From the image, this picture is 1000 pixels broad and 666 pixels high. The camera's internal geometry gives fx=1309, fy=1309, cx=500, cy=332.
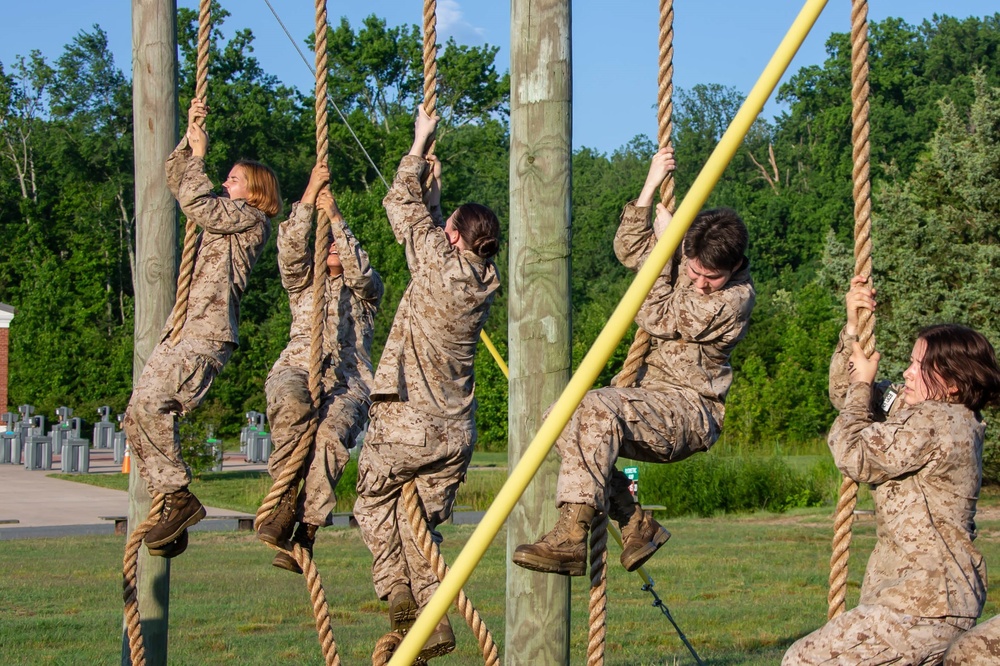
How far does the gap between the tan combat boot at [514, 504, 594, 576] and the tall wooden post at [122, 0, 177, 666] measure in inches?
120

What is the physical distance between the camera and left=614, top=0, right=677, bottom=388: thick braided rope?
475 cm

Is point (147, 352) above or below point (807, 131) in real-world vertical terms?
below

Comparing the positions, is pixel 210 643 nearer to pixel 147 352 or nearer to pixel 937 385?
pixel 147 352

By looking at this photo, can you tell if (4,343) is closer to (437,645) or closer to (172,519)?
(172,519)

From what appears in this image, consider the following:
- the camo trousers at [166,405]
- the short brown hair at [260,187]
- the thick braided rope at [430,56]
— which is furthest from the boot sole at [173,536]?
the thick braided rope at [430,56]

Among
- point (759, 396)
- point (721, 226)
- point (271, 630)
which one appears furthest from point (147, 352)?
point (759, 396)

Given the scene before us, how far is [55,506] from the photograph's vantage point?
70.2 ft

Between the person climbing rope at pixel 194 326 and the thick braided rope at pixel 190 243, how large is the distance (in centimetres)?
3

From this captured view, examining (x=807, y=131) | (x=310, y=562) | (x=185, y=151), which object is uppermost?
(x=807, y=131)

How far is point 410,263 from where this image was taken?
17.0 ft

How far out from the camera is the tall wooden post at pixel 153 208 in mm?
6836

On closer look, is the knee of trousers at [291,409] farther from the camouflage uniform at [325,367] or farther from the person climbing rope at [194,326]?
the person climbing rope at [194,326]

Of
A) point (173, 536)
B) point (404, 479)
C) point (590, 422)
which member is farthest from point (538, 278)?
point (173, 536)

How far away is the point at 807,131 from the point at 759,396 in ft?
106
